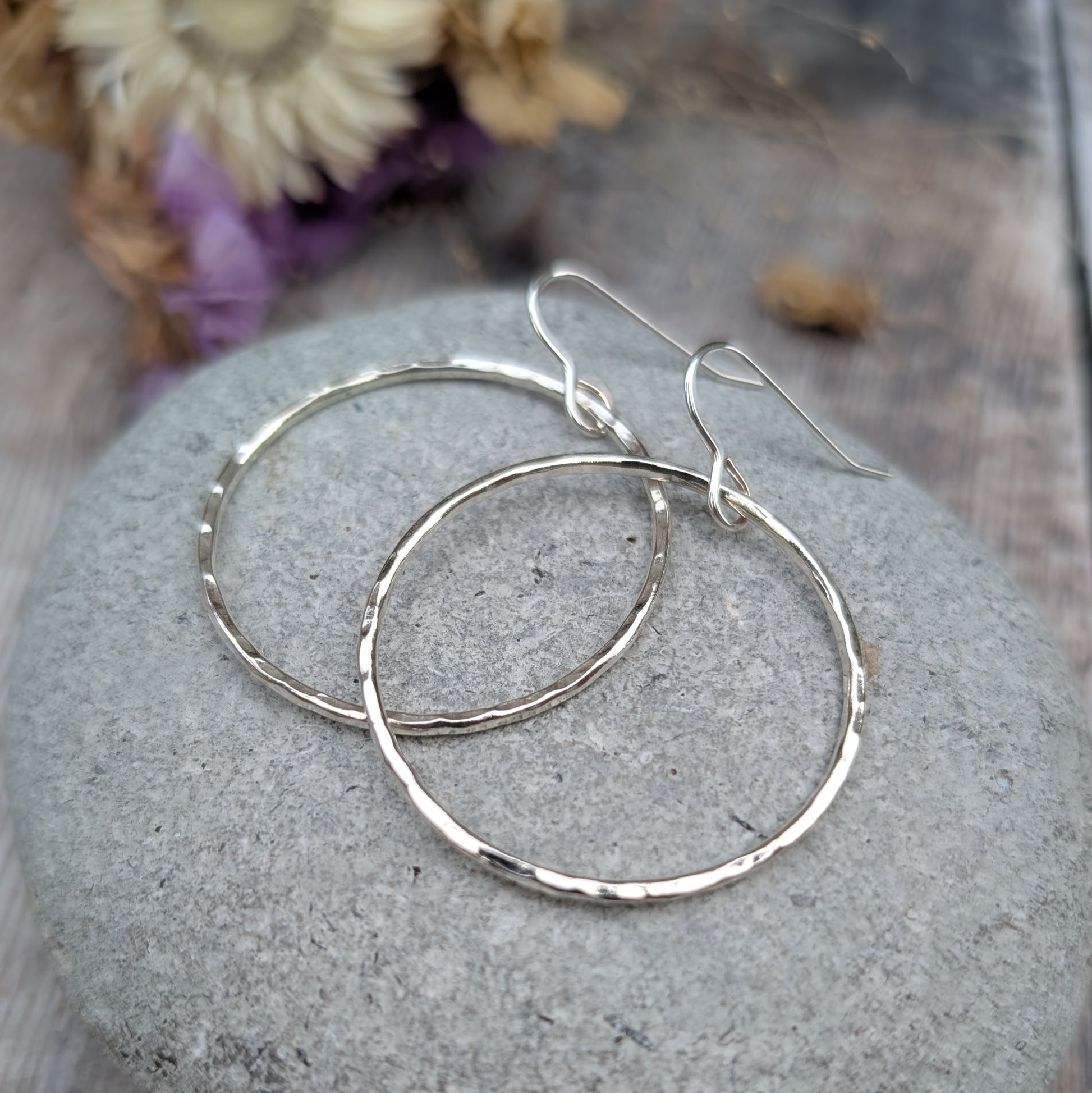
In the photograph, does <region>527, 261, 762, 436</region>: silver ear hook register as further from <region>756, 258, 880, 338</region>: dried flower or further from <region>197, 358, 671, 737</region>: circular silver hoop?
<region>756, 258, 880, 338</region>: dried flower

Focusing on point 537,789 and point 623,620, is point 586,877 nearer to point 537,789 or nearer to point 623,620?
point 537,789

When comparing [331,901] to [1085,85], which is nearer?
[331,901]

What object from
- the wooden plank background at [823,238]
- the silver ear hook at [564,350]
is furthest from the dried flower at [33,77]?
the silver ear hook at [564,350]

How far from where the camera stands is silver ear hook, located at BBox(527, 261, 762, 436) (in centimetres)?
Answer: 111

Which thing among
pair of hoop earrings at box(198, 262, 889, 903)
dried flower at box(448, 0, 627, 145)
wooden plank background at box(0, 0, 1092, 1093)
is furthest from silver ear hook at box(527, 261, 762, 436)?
wooden plank background at box(0, 0, 1092, 1093)

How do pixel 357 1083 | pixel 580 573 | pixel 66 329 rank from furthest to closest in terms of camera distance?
1. pixel 66 329
2. pixel 580 573
3. pixel 357 1083

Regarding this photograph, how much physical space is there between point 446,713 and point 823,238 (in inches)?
45.8

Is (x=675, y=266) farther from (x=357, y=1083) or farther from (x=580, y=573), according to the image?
(x=357, y=1083)

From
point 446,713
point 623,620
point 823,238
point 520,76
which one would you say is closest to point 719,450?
point 623,620

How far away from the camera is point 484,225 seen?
1.74 meters

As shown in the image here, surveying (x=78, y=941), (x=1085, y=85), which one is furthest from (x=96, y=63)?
(x=1085, y=85)

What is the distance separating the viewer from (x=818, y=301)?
164cm

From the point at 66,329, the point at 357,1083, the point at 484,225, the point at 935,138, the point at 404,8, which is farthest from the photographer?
the point at 935,138

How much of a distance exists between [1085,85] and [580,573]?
5.06ft
